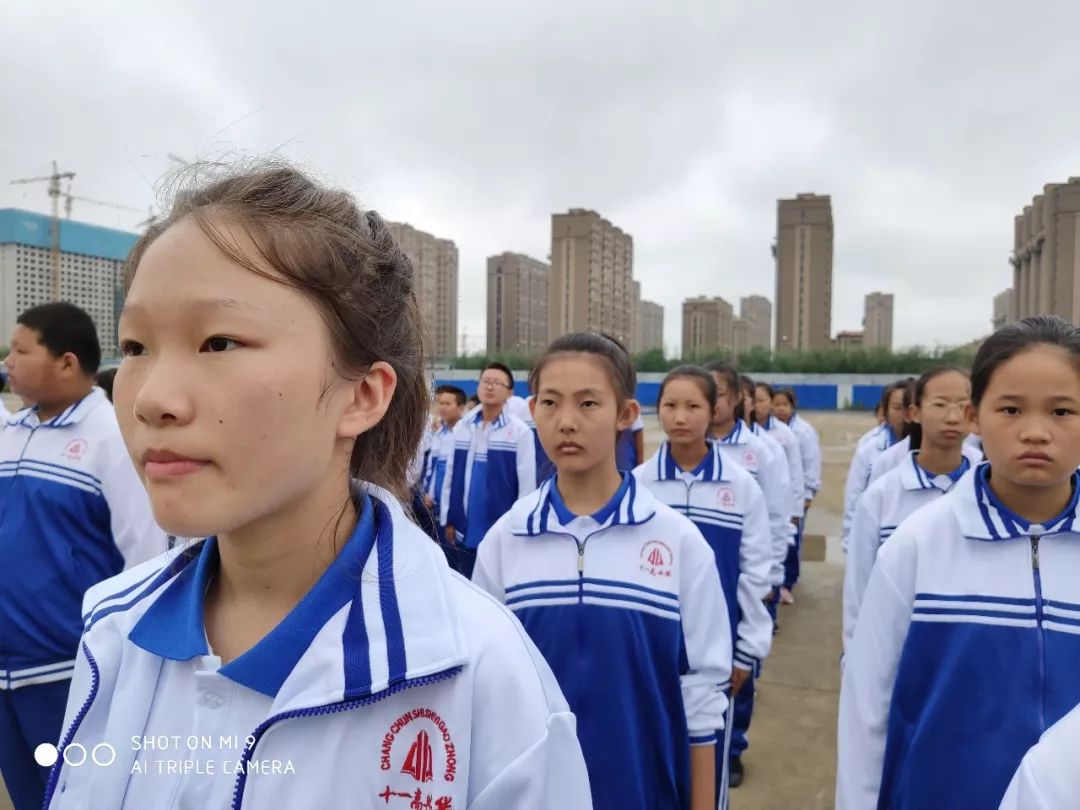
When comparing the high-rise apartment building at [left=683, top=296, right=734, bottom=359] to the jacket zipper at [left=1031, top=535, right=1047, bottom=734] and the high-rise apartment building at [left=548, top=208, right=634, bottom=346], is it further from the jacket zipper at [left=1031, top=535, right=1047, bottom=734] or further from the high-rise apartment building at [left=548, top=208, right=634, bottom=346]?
the jacket zipper at [left=1031, top=535, right=1047, bottom=734]

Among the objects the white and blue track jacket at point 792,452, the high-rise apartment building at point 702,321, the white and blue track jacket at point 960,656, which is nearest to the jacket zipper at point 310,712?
the white and blue track jacket at point 960,656

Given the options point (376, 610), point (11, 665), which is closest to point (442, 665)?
point (376, 610)

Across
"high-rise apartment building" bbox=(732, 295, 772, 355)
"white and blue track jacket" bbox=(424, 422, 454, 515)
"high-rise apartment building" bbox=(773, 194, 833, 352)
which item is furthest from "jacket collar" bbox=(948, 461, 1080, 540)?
"high-rise apartment building" bbox=(732, 295, 772, 355)

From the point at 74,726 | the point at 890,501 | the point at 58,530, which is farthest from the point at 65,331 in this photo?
the point at 890,501

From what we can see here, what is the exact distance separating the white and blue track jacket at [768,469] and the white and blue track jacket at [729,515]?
3.07ft

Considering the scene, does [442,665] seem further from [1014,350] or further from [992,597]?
[1014,350]

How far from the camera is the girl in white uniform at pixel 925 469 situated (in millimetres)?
2844

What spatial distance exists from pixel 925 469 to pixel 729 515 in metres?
0.88

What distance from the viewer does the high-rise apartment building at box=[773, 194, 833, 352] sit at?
1535 inches

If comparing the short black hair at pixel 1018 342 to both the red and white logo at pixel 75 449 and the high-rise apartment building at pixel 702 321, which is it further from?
the high-rise apartment building at pixel 702 321

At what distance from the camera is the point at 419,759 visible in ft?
2.69

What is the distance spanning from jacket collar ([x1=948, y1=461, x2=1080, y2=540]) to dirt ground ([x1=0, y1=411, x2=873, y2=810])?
71.3 inches

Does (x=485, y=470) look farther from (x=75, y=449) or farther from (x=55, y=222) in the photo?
(x=55, y=222)

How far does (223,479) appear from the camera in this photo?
31.7 inches
